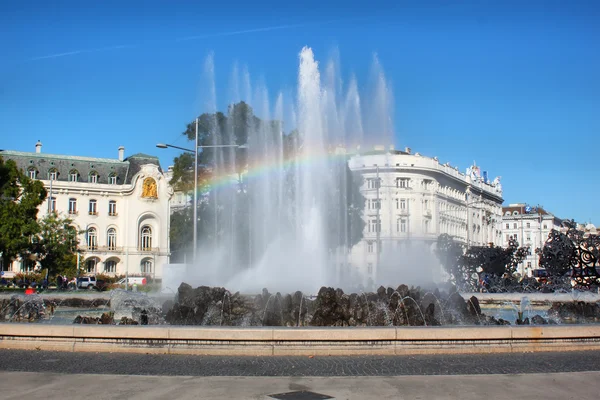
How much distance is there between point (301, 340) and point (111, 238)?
71.4 meters

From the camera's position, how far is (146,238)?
80.8 metres

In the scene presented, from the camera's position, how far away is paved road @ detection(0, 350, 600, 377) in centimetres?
983

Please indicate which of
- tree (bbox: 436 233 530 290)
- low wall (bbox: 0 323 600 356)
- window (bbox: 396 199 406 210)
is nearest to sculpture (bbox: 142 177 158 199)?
window (bbox: 396 199 406 210)

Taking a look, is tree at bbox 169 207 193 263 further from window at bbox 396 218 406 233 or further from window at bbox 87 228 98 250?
window at bbox 396 218 406 233

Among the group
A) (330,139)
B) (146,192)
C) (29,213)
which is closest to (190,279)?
(330,139)

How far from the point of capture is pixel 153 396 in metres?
8.05

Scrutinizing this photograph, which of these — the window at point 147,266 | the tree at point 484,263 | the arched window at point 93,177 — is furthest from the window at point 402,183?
the arched window at point 93,177

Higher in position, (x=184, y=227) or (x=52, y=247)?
(x=184, y=227)

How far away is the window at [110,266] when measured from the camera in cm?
7723

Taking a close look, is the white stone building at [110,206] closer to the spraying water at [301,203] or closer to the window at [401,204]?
the window at [401,204]

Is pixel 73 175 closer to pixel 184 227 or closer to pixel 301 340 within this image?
pixel 184 227

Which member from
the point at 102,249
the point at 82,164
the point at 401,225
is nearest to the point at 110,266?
the point at 102,249

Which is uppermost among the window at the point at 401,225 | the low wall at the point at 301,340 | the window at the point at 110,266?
the window at the point at 401,225

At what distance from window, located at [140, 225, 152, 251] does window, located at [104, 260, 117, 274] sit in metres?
3.94
